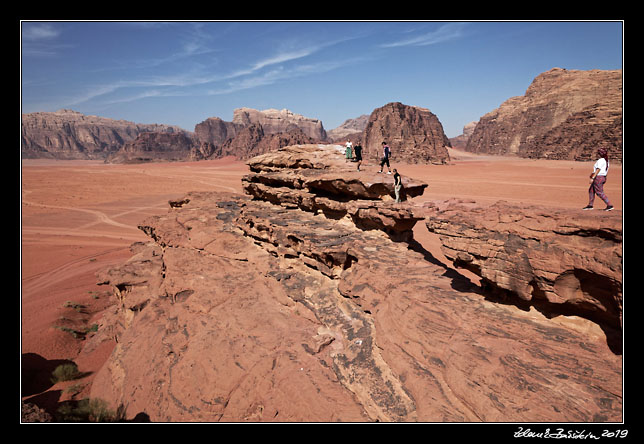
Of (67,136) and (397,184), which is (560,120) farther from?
(67,136)

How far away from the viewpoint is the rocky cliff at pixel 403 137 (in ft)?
198

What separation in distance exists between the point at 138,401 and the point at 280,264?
380 cm

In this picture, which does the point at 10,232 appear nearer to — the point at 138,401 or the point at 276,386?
the point at 138,401

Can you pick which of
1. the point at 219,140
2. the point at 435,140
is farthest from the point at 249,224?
the point at 219,140

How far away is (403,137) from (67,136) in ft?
489

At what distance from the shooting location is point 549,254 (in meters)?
3.81

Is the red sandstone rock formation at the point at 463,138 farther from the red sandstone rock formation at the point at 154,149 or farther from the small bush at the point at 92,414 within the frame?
the small bush at the point at 92,414

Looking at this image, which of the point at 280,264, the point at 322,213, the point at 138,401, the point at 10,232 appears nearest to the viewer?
the point at 10,232

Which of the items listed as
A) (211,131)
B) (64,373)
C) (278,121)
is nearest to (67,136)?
(211,131)

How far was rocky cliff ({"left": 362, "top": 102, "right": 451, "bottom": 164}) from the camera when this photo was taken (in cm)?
6044

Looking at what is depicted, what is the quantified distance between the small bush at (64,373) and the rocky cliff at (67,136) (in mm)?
148131

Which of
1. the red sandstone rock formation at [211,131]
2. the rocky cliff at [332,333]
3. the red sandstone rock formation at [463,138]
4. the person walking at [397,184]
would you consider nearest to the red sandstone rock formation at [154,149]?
the red sandstone rock formation at [211,131]

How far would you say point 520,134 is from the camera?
75.0 meters

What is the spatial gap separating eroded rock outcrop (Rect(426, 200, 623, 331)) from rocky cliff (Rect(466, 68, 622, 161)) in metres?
56.6
